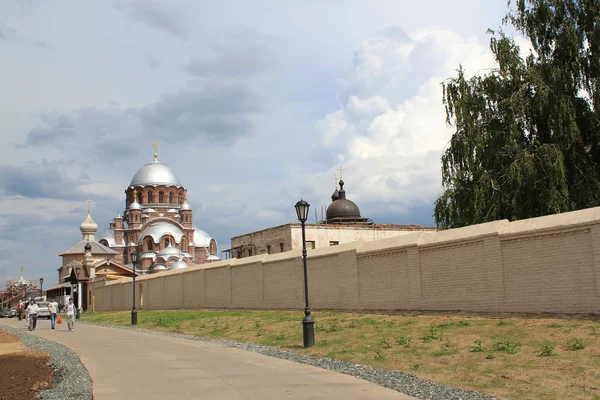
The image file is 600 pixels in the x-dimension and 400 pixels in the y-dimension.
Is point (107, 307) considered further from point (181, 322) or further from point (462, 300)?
point (462, 300)

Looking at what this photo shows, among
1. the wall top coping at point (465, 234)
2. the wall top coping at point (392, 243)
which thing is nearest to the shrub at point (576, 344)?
the wall top coping at point (465, 234)

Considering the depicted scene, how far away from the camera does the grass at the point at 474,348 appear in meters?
10.2

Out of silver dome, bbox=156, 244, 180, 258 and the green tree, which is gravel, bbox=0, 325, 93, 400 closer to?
the green tree

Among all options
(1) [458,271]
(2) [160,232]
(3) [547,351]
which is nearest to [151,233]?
(2) [160,232]

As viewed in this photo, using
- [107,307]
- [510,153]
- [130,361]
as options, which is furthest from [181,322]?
[107,307]

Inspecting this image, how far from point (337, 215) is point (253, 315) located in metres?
31.2

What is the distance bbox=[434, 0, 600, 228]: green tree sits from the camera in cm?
2386

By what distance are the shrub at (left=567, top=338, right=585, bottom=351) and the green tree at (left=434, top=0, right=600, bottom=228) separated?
11711mm

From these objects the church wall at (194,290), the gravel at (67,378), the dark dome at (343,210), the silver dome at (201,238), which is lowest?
the gravel at (67,378)

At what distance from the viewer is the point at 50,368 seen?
14.6m

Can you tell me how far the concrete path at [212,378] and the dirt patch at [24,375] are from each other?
956 mm

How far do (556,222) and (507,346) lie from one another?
3.92 m

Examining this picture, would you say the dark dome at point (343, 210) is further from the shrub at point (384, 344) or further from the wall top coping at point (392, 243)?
the shrub at point (384, 344)

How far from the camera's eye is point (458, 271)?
17.9 meters
